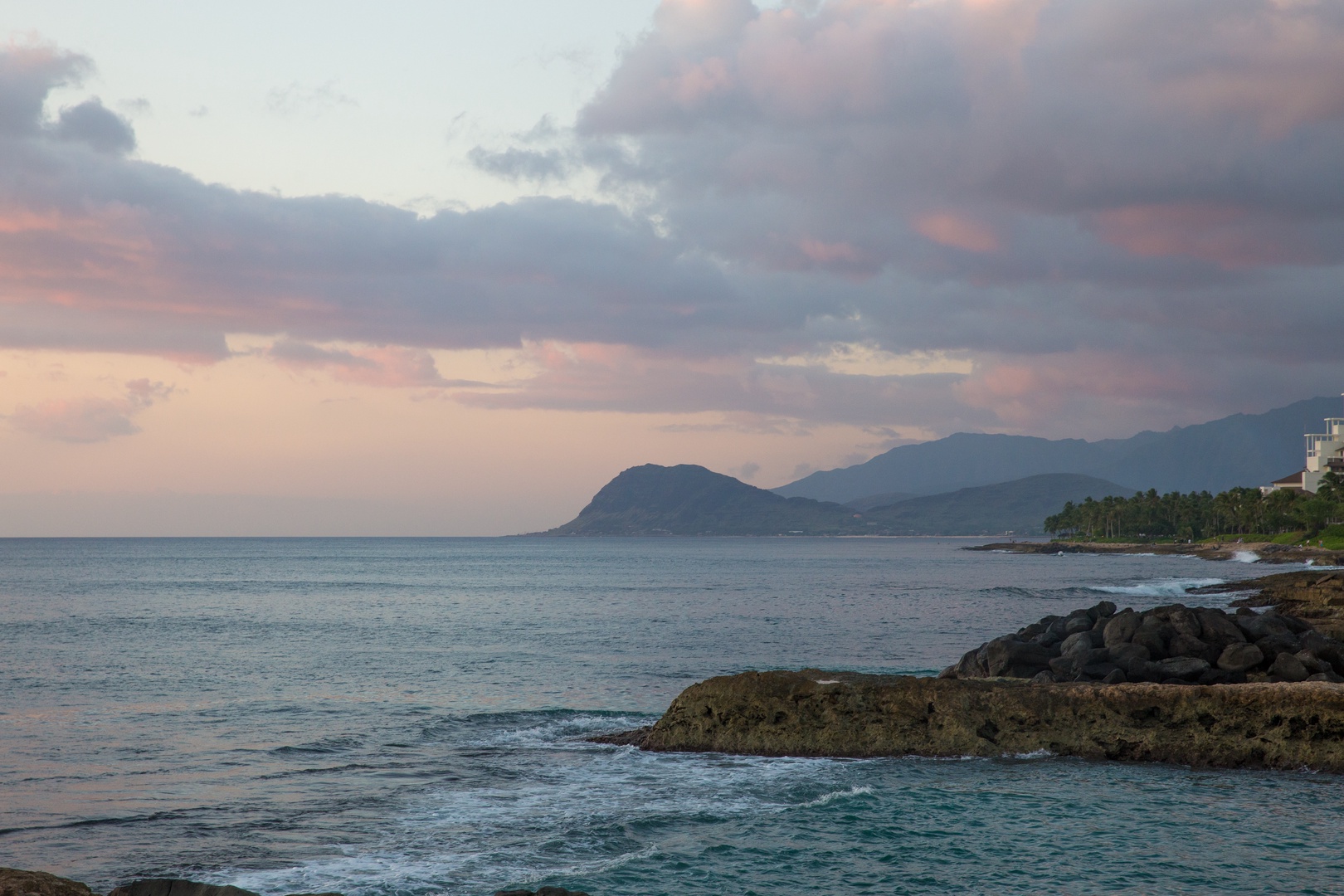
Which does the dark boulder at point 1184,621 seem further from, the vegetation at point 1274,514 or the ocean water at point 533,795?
the vegetation at point 1274,514

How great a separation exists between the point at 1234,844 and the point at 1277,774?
5951mm

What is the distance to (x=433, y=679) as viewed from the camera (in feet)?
121

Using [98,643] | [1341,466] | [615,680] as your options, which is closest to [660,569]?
[98,643]

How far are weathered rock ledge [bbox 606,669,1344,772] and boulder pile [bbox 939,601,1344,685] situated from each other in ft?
13.2

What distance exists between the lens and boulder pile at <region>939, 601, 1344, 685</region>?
2847cm

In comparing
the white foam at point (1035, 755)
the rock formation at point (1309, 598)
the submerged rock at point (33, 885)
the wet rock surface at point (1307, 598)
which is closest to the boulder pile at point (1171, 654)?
the white foam at point (1035, 755)

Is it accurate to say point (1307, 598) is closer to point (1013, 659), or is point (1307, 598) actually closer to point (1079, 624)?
point (1079, 624)

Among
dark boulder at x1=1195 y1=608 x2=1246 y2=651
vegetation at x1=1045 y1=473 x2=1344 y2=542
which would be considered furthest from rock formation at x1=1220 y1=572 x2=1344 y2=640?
vegetation at x1=1045 y1=473 x2=1344 y2=542

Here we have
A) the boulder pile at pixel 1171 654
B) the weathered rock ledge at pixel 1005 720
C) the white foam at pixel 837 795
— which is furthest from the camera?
the boulder pile at pixel 1171 654

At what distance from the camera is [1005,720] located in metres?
22.8

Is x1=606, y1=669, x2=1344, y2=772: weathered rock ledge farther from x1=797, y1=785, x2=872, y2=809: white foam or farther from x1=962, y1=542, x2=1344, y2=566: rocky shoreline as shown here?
x1=962, y1=542, x2=1344, y2=566: rocky shoreline

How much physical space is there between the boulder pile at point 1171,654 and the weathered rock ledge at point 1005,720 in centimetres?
403

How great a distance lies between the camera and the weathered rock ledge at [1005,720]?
21547mm

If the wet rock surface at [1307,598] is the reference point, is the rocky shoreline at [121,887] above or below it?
above
